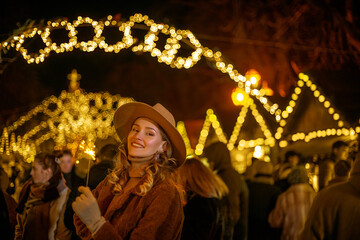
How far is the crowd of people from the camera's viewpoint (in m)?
2.90

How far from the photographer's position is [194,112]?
95.3 feet

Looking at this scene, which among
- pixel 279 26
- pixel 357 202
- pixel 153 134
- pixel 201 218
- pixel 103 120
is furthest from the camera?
pixel 103 120

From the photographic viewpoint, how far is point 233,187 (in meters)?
6.59

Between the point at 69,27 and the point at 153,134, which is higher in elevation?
the point at 69,27

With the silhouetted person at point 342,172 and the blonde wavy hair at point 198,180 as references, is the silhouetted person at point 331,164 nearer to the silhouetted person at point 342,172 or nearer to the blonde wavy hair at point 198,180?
the silhouetted person at point 342,172

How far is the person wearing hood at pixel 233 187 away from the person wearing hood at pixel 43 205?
276cm

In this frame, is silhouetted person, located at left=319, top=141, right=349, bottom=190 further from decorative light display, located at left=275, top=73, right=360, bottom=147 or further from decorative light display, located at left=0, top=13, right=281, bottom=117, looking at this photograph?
decorative light display, located at left=0, top=13, right=281, bottom=117

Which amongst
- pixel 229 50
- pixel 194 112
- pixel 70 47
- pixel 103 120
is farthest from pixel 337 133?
pixel 194 112

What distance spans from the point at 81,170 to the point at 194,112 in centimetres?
2272

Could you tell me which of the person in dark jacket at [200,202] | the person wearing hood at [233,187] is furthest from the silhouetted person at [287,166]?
the person in dark jacket at [200,202]

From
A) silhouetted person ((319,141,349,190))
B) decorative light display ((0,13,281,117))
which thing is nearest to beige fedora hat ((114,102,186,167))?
decorative light display ((0,13,281,117))

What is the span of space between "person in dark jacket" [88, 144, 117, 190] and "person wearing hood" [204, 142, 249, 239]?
1783 millimetres

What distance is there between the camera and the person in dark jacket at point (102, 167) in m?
5.22

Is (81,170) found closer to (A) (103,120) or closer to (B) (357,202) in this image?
(B) (357,202)
